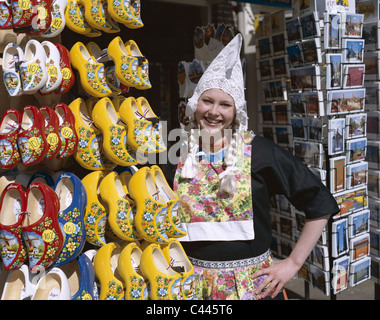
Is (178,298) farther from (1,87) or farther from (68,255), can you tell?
(1,87)

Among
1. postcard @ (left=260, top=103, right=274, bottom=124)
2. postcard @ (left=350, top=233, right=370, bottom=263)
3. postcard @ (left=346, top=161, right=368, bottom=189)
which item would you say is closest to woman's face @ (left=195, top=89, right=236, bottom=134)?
Result: postcard @ (left=346, top=161, right=368, bottom=189)

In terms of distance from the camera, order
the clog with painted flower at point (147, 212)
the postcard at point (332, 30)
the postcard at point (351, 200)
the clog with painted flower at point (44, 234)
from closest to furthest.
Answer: the clog with painted flower at point (44, 234), the clog with painted flower at point (147, 212), the postcard at point (332, 30), the postcard at point (351, 200)

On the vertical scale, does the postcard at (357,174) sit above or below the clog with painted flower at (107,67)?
below

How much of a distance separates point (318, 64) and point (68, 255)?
2376 millimetres

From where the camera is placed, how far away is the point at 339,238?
3.18m

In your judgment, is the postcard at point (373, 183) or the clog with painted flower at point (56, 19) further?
the postcard at point (373, 183)

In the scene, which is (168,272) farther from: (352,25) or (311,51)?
(352,25)

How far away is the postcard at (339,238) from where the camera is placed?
314 centimetres

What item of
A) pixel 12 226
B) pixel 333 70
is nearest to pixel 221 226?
pixel 12 226

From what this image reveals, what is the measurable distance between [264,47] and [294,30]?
110 centimetres

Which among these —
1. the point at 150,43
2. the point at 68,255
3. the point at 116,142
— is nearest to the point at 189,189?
the point at 116,142

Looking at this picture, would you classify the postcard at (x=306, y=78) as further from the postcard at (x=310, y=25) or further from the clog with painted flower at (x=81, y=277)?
the clog with painted flower at (x=81, y=277)

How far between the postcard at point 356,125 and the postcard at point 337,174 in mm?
196

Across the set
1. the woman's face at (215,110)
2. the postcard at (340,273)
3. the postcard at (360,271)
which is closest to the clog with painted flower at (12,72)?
the woman's face at (215,110)
